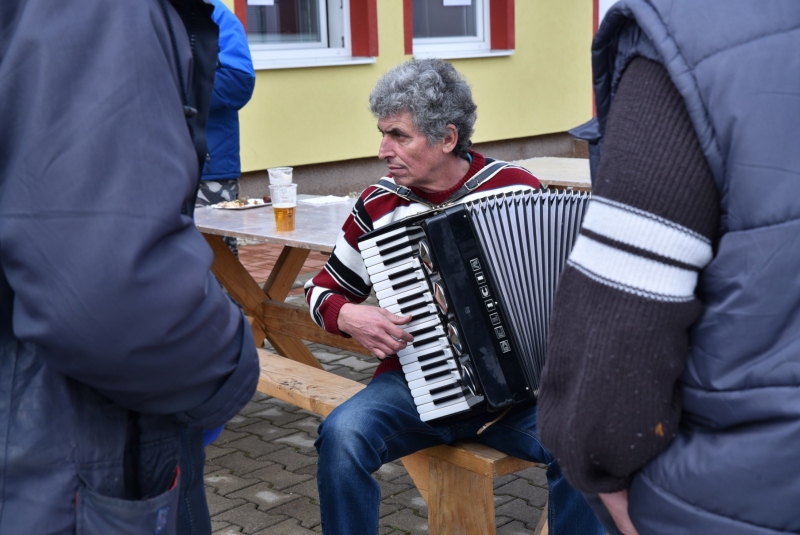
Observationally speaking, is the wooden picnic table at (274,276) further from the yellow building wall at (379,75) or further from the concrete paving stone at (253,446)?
the yellow building wall at (379,75)

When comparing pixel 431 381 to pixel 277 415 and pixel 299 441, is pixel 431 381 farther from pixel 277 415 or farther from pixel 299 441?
pixel 277 415

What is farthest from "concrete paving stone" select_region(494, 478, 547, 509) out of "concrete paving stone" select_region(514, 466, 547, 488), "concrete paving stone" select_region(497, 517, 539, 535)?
"concrete paving stone" select_region(497, 517, 539, 535)

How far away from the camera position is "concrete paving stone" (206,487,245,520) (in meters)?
3.36

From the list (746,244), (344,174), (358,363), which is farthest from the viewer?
(344,174)

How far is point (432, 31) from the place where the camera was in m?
9.55

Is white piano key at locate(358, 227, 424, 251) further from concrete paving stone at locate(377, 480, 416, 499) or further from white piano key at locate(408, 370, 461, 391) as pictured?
concrete paving stone at locate(377, 480, 416, 499)

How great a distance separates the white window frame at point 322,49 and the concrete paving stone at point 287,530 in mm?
5321

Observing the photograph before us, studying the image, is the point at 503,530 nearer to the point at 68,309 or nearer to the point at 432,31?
the point at 68,309

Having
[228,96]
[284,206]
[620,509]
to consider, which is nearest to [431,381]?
[620,509]

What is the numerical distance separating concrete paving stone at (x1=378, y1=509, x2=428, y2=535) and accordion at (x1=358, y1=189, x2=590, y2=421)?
2.55 ft

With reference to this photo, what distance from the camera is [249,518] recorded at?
3.28 m

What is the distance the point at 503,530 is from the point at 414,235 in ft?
3.78

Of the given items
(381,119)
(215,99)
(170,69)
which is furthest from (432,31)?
(170,69)

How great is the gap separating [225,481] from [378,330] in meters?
1.31
